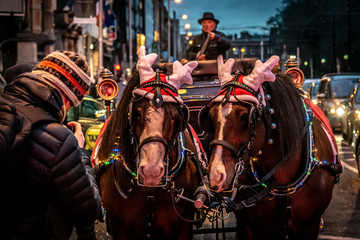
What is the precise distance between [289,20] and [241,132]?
88.6 metres

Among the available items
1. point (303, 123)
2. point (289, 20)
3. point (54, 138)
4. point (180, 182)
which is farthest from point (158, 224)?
point (289, 20)

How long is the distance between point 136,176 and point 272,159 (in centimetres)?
120

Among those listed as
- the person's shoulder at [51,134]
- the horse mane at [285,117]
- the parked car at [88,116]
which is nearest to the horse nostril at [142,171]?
the person's shoulder at [51,134]

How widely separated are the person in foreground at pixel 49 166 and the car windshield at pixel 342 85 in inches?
699

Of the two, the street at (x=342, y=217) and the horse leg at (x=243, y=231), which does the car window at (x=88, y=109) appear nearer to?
the street at (x=342, y=217)

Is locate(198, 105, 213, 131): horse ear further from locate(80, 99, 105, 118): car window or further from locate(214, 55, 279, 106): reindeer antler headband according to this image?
locate(80, 99, 105, 118): car window

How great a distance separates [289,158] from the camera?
459cm

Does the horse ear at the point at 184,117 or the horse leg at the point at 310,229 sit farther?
the horse leg at the point at 310,229

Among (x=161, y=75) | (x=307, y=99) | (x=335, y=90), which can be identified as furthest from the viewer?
(x=335, y=90)

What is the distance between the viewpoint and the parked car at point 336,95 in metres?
19.1

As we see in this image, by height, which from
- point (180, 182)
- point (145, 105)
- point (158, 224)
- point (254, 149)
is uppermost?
point (145, 105)

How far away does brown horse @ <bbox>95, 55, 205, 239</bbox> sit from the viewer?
4.16 meters

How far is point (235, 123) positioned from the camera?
3998 mm

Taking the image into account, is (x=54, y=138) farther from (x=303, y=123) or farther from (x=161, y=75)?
(x=303, y=123)
